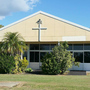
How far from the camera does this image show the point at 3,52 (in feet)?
56.0

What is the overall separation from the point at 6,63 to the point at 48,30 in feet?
18.6

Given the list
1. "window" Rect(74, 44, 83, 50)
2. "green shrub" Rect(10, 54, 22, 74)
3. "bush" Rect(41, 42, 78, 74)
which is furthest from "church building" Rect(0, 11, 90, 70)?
"green shrub" Rect(10, 54, 22, 74)

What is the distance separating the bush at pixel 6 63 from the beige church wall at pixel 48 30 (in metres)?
3.45

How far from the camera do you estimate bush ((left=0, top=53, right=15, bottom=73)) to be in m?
15.8

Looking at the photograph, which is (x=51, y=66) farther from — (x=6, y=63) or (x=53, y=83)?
(x=53, y=83)

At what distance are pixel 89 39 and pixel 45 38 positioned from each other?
4.56 meters

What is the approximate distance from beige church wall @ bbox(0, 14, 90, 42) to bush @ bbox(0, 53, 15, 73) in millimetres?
3450

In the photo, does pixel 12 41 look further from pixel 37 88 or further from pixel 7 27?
pixel 37 88

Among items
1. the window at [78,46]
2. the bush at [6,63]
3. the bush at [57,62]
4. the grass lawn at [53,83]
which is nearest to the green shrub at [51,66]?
the bush at [57,62]

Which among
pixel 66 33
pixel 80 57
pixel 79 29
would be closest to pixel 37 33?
pixel 66 33

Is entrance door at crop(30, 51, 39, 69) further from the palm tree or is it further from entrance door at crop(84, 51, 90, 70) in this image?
entrance door at crop(84, 51, 90, 70)

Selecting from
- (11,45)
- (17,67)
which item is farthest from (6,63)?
(11,45)

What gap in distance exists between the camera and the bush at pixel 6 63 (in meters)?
15.8

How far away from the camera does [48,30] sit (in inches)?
725
